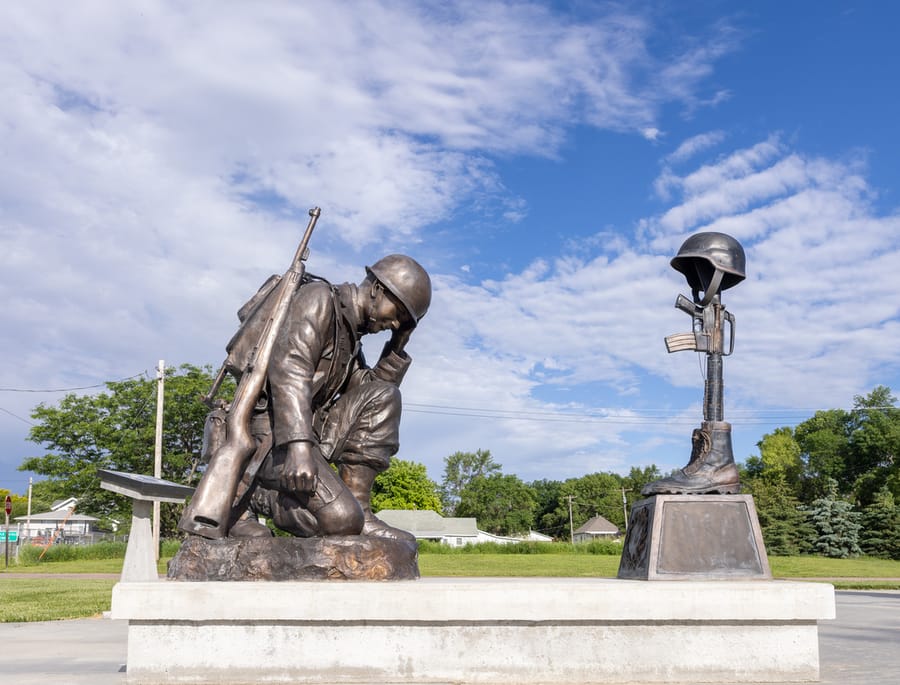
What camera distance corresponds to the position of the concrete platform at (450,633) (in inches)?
175

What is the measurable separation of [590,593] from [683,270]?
309 cm

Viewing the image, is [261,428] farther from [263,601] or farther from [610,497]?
[610,497]

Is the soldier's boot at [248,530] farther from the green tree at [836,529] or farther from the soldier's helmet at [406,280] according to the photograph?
the green tree at [836,529]

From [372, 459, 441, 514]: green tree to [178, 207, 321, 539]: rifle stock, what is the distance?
56997 millimetres

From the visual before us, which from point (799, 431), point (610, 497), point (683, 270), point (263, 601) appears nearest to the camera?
point (263, 601)

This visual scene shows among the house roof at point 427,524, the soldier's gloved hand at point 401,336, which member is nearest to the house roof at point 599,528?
the house roof at point 427,524

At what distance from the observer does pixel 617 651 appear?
4535 mm

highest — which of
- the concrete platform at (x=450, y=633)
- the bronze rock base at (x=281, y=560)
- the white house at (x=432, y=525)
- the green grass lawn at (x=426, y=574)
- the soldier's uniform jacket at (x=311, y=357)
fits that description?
the soldier's uniform jacket at (x=311, y=357)

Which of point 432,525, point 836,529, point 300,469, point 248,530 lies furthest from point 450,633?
point 432,525

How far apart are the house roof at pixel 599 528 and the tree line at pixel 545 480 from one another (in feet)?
13.6

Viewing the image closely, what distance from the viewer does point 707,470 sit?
584cm

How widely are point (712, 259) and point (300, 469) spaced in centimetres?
356

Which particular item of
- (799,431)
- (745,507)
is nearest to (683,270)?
(745,507)

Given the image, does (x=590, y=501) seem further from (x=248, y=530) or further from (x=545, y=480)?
(x=248, y=530)
